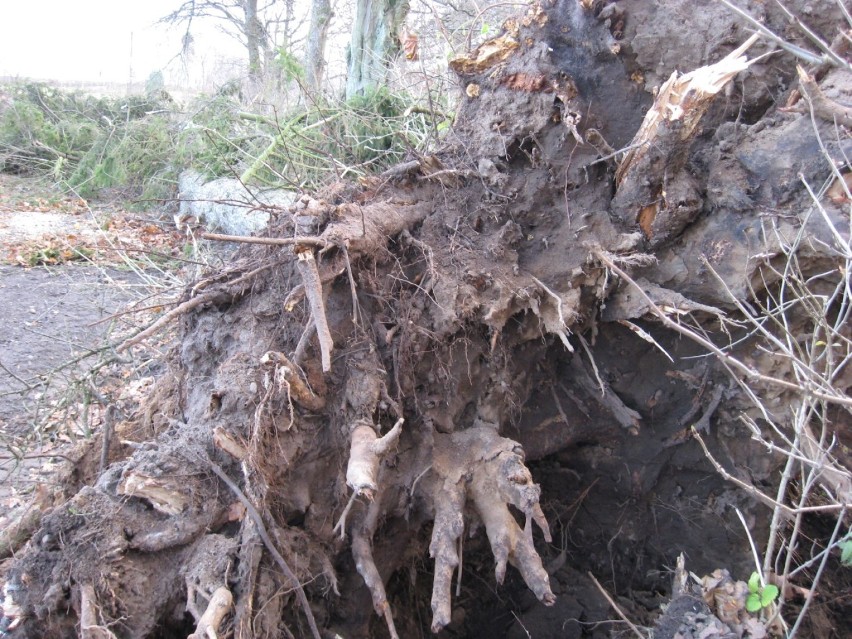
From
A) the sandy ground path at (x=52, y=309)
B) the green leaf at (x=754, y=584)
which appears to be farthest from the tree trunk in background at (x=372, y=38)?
the green leaf at (x=754, y=584)

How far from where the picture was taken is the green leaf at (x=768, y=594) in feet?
6.41

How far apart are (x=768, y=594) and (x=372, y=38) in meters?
7.03

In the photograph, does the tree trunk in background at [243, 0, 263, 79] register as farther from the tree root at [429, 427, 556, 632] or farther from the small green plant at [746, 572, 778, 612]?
the small green plant at [746, 572, 778, 612]

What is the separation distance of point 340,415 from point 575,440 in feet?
4.47

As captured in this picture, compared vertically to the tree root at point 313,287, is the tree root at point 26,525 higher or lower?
lower

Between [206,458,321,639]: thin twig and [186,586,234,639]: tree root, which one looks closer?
[186,586,234,639]: tree root

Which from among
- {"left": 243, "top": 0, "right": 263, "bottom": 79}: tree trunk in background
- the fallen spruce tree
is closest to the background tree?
{"left": 243, "top": 0, "right": 263, "bottom": 79}: tree trunk in background

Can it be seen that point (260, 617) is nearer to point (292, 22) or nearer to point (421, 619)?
point (421, 619)

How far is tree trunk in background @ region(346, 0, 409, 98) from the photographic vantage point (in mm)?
7180

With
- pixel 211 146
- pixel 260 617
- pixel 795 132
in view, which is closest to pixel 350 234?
pixel 260 617

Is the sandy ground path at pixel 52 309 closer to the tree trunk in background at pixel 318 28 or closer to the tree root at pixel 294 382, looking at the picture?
the tree root at pixel 294 382

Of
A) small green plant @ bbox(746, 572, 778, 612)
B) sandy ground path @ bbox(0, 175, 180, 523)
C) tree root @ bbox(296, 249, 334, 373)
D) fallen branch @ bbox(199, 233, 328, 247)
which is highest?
fallen branch @ bbox(199, 233, 328, 247)

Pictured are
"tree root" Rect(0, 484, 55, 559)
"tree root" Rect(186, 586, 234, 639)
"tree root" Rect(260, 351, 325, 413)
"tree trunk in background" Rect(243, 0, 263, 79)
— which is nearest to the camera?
"tree root" Rect(186, 586, 234, 639)

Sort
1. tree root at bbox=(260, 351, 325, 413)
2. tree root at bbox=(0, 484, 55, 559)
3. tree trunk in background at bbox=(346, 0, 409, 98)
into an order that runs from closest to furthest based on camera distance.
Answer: tree root at bbox=(260, 351, 325, 413) < tree root at bbox=(0, 484, 55, 559) < tree trunk in background at bbox=(346, 0, 409, 98)
